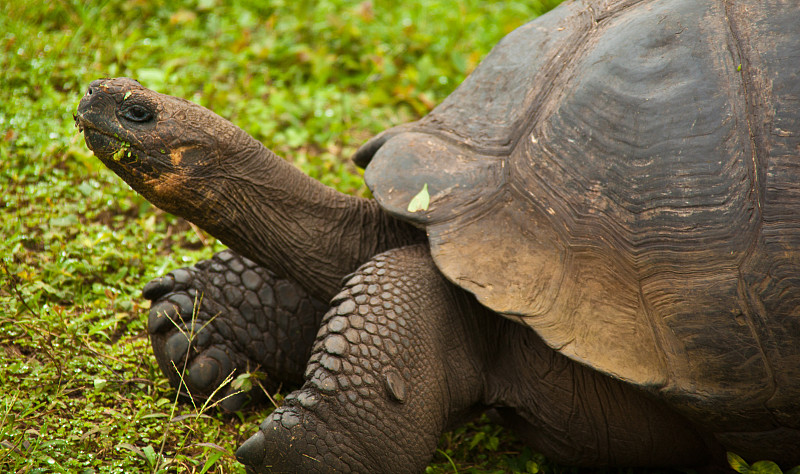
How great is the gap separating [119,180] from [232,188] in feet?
6.13

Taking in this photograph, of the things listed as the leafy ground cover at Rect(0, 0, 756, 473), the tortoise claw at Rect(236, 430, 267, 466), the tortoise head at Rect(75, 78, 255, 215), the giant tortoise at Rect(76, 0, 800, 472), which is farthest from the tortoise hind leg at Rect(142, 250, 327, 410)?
the tortoise claw at Rect(236, 430, 267, 466)

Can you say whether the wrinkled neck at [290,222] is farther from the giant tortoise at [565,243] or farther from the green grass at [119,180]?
the green grass at [119,180]

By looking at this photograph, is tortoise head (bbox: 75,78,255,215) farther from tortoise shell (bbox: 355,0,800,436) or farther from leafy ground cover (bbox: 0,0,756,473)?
leafy ground cover (bbox: 0,0,756,473)

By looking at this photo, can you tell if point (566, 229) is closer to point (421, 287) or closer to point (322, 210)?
point (421, 287)

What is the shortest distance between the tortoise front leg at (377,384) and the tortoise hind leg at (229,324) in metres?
0.61

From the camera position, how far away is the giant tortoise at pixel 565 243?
2.27 meters

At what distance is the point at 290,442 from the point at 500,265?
36.1 inches

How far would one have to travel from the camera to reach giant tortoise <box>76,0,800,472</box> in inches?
89.3

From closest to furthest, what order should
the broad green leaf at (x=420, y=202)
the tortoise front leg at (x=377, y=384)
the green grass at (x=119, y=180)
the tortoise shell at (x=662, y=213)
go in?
the tortoise shell at (x=662, y=213) → the tortoise front leg at (x=377, y=384) → the broad green leaf at (x=420, y=202) → the green grass at (x=119, y=180)

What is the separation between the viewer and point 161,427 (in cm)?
276

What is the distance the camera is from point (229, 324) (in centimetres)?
304

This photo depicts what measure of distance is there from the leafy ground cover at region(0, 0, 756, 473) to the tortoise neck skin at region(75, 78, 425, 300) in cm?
70

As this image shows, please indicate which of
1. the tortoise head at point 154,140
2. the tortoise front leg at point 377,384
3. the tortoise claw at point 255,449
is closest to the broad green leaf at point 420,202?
the tortoise front leg at point 377,384

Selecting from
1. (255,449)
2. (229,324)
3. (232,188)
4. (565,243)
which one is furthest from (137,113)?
(565,243)
